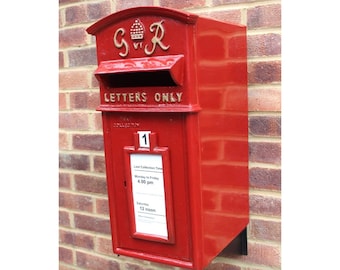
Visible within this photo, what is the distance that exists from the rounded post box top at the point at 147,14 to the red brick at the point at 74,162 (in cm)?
83

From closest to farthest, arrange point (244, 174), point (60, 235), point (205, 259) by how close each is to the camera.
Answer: point (205, 259) → point (244, 174) → point (60, 235)

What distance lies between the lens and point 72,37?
77.9 inches

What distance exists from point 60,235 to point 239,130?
1.22m

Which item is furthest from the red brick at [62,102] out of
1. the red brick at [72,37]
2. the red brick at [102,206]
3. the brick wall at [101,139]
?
the red brick at [102,206]

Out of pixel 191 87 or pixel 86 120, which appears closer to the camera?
pixel 191 87

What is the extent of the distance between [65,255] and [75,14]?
3.98 feet

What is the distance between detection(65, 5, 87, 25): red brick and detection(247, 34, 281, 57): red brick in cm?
84

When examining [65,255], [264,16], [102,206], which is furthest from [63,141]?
[264,16]

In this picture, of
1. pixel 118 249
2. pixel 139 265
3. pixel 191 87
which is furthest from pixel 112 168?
pixel 139 265

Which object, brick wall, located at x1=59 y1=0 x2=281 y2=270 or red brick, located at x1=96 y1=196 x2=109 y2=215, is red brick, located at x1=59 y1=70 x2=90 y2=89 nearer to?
brick wall, located at x1=59 y1=0 x2=281 y2=270

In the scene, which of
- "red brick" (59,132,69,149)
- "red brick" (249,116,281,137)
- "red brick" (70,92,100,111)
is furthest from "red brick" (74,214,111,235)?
"red brick" (249,116,281,137)

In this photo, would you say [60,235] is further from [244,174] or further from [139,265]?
[244,174]

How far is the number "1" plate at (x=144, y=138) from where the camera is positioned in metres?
1.25

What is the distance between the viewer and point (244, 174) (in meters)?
1.49
